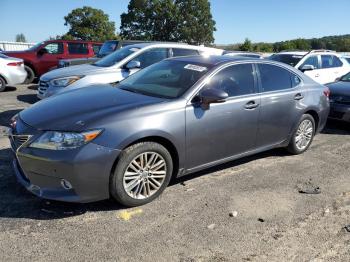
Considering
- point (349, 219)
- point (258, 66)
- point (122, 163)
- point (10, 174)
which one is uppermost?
point (258, 66)

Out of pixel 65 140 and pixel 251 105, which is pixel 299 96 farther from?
pixel 65 140

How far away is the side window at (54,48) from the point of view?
560 inches

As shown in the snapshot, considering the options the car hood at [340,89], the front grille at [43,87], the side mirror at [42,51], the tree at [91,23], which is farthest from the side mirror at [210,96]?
the tree at [91,23]

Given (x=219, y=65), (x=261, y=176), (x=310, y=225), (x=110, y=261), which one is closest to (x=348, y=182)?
(x=261, y=176)

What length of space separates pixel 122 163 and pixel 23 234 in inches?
43.3

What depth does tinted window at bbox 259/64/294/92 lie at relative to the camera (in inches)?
209

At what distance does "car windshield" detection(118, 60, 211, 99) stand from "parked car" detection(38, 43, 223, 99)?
274 cm

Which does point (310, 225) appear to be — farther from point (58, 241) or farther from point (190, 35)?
point (190, 35)

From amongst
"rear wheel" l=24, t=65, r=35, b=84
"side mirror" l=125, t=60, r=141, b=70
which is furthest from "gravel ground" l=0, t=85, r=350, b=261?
"rear wheel" l=24, t=65, r=35, b=84

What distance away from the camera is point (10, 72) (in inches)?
453

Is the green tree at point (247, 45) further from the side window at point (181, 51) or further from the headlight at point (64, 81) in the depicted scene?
the headlight at point (64, 81)

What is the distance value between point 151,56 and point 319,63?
517 centimetres

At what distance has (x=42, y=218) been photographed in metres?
3.73

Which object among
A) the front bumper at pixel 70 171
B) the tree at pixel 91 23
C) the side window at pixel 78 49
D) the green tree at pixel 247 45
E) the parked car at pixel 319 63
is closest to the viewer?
the front bumper at pixel 70 171
